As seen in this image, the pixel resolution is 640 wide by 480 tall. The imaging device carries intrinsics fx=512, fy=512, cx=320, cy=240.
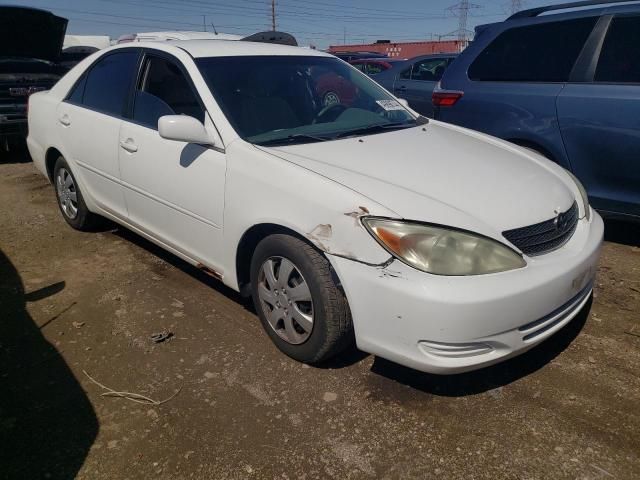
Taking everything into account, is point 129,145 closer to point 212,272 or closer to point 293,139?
point 212,272

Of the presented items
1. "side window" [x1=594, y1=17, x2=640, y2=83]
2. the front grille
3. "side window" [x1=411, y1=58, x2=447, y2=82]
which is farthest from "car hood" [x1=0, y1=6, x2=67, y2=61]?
the front grille

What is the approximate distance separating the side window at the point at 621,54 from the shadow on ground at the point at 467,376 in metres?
2.22

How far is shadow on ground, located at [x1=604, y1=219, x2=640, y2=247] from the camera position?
4141 millimetres

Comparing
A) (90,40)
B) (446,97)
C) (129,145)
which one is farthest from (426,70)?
(90,40)

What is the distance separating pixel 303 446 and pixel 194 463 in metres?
0.44

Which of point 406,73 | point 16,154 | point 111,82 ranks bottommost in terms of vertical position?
point 16,154

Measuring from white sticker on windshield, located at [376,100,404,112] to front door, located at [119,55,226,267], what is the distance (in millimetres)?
1264

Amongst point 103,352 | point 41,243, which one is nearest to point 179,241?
point 103,352

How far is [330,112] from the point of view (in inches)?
126

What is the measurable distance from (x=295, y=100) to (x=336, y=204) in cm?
123

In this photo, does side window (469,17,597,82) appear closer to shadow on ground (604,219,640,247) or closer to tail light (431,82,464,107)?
tail light (431,82,464,107)

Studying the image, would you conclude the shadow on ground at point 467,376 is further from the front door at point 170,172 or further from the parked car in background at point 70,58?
the parked car in background at point 70,58

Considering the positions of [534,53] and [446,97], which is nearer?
[534,53]

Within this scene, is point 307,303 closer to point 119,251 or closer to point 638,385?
point 638,385
